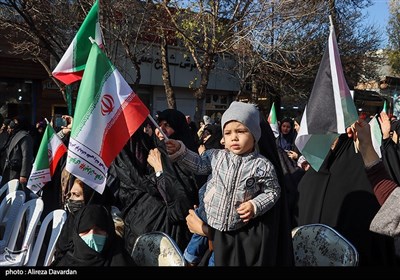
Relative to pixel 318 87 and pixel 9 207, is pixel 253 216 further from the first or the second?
pixel 9 207

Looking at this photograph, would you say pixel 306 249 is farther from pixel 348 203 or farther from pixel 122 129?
pixel 122 129

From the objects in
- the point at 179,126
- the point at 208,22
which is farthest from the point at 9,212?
the point at 208,22

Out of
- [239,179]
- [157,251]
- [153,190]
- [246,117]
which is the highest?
[246,117]

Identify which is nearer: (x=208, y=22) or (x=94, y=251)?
(x=94, y=251)

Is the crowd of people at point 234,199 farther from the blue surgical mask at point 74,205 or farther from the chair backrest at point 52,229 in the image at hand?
the chair backrest at point 52,229

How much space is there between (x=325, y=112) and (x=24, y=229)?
11.3ft

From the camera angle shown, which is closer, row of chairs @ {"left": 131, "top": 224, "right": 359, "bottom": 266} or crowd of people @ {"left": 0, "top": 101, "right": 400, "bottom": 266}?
crowd of people @ {"left": 0, "top": 101, "right": 400, "bottom": 266}

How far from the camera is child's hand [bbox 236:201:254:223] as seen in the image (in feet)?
8.16

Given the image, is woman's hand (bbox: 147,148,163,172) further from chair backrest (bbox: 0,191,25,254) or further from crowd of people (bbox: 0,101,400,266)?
chair backrest (bbox: 0,191,25,254)

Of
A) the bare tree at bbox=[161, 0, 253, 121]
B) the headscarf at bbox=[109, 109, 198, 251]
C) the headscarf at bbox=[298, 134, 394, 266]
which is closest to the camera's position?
the headscarf at bbox=[298, 134, 394, 266]

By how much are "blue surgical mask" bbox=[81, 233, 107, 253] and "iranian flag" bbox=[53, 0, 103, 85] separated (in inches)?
64.8

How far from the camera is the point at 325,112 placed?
9.42 feet

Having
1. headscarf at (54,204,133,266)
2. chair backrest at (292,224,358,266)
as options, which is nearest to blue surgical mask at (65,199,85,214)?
headscarf at (54,204,133,266)

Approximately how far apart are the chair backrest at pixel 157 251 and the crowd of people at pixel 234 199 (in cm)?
10
